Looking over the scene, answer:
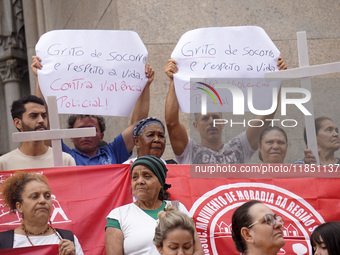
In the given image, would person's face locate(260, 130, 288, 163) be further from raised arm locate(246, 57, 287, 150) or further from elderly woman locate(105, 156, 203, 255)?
elderly woman locate(105, 156, 203, 255)

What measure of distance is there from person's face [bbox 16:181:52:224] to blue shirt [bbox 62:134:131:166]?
118 cm

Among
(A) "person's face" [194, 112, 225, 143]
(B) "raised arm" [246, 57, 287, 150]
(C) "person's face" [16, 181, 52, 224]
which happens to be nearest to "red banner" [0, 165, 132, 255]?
(C) "person's face" [16, 181, 52, 224]

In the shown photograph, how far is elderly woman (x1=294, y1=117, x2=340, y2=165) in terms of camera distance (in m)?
5.49

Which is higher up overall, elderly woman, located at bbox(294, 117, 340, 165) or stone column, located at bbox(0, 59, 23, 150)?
stone column, located at bbox(0, 59, 23, 150)

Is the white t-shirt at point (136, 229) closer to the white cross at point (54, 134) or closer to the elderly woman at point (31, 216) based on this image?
the elderly woman at point (31, 216)

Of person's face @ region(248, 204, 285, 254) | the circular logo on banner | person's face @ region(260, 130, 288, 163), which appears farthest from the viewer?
person's face @ region(260, 130, 288, 163)

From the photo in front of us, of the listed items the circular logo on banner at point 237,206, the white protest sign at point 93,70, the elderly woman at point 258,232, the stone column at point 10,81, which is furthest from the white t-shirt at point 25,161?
the stone column at point 10,81

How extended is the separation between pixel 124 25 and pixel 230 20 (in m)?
1.27

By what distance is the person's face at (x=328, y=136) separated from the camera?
561 cm

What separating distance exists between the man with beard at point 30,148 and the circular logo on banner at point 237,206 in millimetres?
1223

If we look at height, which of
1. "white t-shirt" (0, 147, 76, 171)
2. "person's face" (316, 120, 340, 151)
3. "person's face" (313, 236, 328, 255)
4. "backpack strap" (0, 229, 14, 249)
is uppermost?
"person's face" (316, 120, 340, 151)

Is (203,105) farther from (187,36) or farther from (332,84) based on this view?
(332,84)

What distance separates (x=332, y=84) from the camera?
770 cm

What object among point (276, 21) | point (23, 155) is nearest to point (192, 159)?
point (23, 155)
